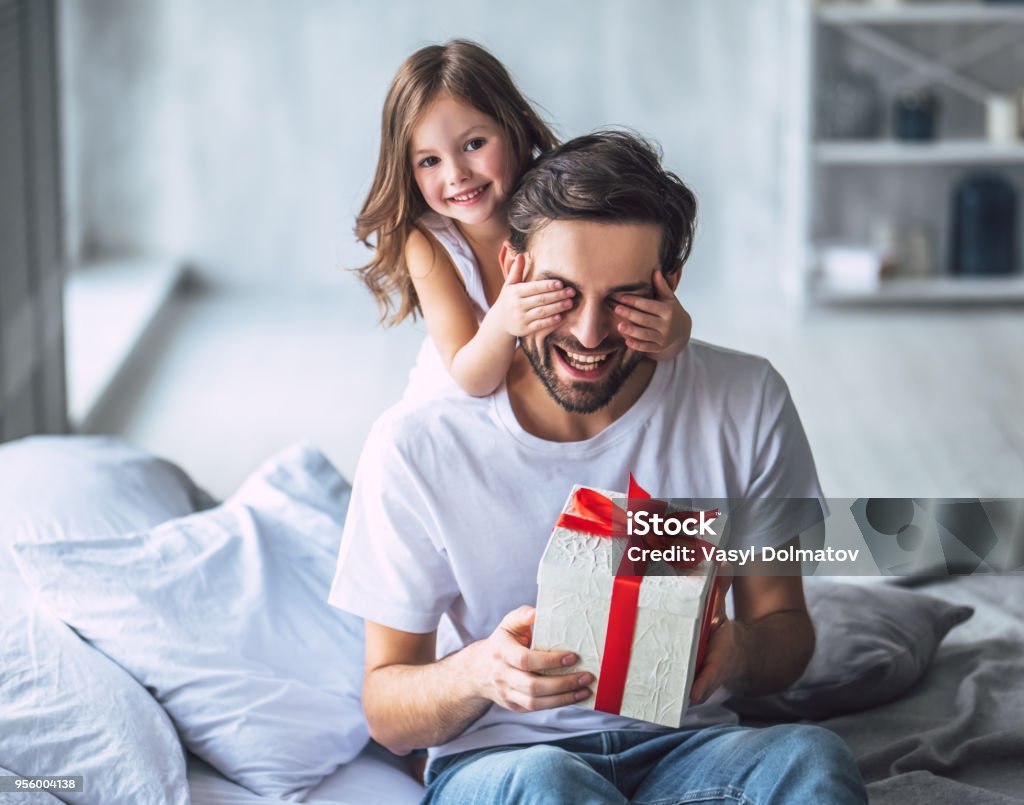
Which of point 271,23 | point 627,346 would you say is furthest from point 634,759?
point 271,23

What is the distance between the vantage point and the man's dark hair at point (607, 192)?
1303mm

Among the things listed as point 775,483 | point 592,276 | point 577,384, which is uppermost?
point 592,276

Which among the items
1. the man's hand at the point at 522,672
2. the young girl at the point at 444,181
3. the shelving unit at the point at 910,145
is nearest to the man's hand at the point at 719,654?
the man's hand at the point at 522,672

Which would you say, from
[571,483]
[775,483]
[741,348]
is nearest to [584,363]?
[571,483]

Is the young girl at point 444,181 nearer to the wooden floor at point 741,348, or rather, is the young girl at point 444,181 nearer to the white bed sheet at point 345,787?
the white bed sheet at point 345,787

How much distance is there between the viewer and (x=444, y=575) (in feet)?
4.66

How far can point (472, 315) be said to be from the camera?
1.74 m

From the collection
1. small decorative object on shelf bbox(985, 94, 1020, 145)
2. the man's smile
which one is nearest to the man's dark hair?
the man's smile

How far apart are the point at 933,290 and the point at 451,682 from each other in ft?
13.4

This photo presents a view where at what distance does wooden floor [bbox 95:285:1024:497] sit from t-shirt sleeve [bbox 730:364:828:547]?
204 centimetres

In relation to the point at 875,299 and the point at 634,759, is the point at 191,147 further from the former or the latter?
the point at 634,759

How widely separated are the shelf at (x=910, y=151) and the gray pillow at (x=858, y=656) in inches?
133

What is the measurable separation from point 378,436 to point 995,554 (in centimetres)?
69

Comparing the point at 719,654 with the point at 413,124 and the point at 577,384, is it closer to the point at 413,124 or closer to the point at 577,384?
the point at 577,384
